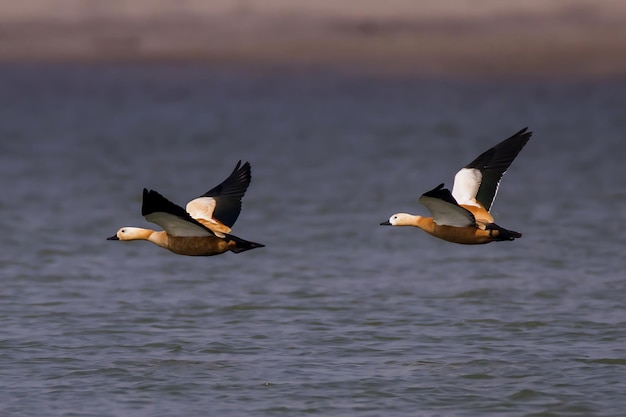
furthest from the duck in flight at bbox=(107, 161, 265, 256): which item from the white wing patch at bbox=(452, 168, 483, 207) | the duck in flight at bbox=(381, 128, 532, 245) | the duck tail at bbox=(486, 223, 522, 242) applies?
the duck tail at bbox=(486, 223, 522, 242)

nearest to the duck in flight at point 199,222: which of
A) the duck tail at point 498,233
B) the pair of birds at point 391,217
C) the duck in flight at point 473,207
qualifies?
the pair of birds at point 391,217

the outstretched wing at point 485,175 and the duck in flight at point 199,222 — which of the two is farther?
the outstretched wing at point 485,175

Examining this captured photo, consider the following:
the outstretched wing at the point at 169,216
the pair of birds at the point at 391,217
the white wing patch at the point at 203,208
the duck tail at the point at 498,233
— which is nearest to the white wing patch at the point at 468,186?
the pair of birds at the point at 391,217

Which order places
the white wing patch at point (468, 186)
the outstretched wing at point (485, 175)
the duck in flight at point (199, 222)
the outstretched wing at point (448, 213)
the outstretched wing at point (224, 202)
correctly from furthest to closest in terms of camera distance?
the white wing patch at point (468, 186)
the outstretched wing at point (485, 175)
the outstretched wing at point (224, 202)
the outstretched wing at point (448, 213)
the duck in flight at point (199, 222)

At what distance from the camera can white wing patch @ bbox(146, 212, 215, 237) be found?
18.5 meters

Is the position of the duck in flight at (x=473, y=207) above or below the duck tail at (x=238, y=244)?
above

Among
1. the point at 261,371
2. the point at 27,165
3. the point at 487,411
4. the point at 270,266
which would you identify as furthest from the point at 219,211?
the point at 27,165

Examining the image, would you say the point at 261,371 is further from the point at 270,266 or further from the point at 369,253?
the point at 369,253

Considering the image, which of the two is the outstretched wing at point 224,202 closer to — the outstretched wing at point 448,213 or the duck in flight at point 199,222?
the duck in flight at point 199,222

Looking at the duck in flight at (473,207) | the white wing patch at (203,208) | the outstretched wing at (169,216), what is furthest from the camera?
the white wing patch at (203,208)

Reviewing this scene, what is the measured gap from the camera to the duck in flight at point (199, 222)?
17953 millimetres

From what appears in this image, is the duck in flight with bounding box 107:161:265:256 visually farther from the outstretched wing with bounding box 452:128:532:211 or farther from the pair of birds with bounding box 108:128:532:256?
Answer: the outstretched wing with bounding box 452:128:532:211

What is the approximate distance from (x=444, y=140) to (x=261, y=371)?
8611cm

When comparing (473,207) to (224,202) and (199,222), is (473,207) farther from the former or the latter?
(199,222)
